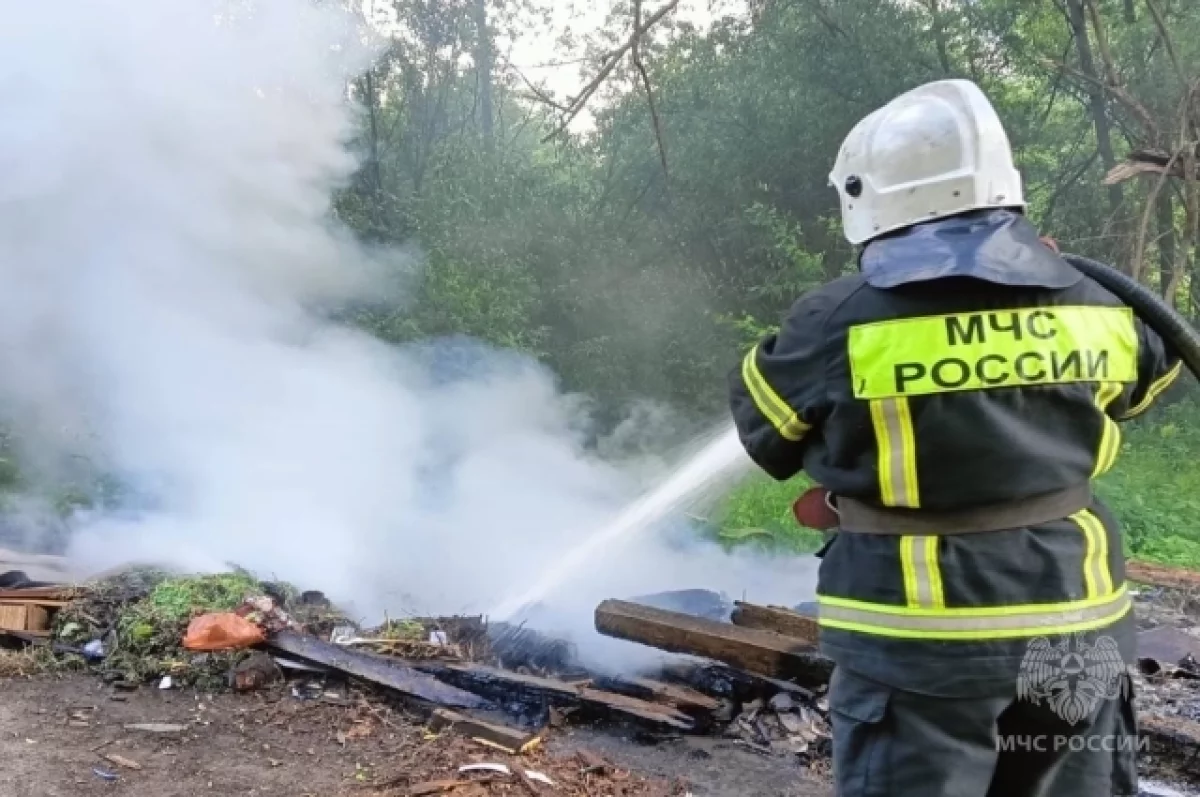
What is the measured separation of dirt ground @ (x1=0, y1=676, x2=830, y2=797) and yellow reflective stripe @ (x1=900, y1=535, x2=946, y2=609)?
81.0 inches

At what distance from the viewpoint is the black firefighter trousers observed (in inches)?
72.7

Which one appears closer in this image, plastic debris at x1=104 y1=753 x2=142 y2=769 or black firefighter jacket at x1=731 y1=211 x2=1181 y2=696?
black firefighter jacket at x1=731 y1=211 x2=1181 y2=696

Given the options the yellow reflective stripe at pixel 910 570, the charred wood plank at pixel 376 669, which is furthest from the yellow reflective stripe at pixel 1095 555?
the charred wood plank at pixel 376 669

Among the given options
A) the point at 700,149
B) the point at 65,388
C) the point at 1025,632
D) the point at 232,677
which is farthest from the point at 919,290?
the point at 700,149

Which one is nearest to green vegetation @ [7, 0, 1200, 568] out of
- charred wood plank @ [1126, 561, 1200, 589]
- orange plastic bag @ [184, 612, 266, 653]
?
charred wood plank @ [1126, 561, 1200, 589]

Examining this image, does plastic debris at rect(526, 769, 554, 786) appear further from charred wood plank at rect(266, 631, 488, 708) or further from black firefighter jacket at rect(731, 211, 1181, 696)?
black firefighter jacket at rect(731, 211, 1181, 696)

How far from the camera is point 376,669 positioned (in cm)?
462

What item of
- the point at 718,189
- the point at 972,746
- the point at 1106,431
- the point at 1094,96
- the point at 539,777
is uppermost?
the point at 1094,96

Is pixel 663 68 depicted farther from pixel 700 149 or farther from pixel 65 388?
pixel 65 388

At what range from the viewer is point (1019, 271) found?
183cm

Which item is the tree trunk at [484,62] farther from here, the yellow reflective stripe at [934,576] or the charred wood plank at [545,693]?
the yellow reflective stripe at [934,576]

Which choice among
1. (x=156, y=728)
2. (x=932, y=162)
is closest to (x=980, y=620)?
(x=932, y=162)

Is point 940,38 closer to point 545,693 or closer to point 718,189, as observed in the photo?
point 718,189

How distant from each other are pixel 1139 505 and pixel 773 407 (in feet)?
22.5
